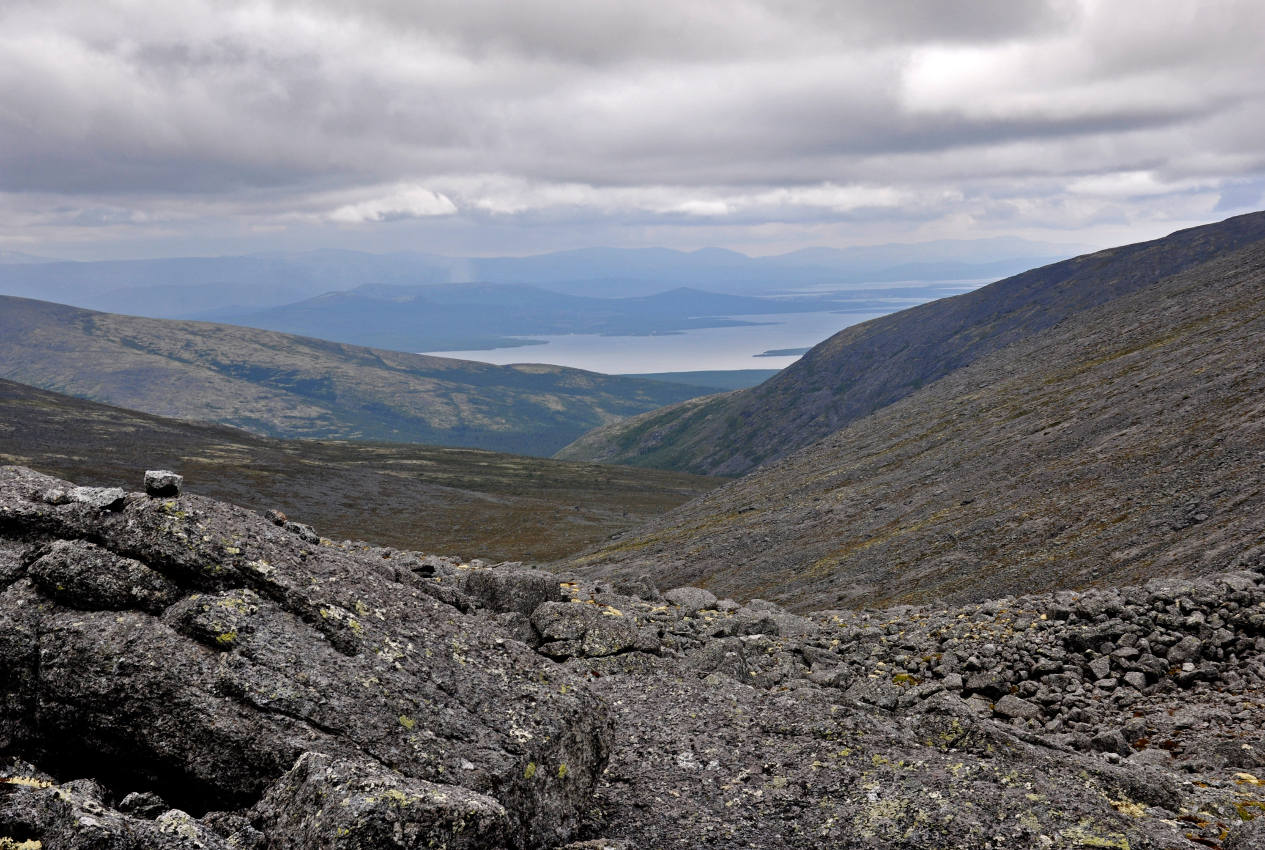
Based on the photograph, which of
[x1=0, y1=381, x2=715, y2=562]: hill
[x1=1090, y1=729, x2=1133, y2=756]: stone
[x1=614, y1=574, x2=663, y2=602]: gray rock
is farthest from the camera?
[x1=0, y1=381, x2=715, y2=562]: hill

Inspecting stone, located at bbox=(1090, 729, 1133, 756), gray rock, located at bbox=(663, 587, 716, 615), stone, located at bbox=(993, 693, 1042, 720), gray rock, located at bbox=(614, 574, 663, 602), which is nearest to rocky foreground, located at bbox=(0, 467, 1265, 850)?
stone, located at bbox=(1090, 729, 1133, 756)

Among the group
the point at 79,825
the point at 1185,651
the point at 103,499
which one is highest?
the point at 103,499

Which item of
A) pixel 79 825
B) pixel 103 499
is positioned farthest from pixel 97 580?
pixel 79 825

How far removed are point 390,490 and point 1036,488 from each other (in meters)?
140

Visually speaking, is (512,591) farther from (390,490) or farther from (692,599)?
(390,490)

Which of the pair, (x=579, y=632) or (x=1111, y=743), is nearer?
Result: (x=1111, y=743)

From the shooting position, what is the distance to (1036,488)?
2116 inches

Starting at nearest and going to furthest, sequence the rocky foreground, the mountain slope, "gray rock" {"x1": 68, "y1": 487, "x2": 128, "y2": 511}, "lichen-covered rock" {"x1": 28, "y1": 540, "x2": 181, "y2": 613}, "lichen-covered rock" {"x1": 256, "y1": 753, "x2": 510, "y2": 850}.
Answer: "lichen-covered rock" {"x1": 256, "y1": 753, "x2": 510, "y2": 850}
the rocky foreground
"lichen-covered rock" {"x1": 28, "y1": 540, "x2": 181, "y2": 613}
"gray rock" {"x1": 68, "y1": 487, "x2": 128, "y2": 511}
the mountain slope

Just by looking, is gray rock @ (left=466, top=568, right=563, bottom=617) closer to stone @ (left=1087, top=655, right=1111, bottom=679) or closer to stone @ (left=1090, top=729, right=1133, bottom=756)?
stone @ (left=1090, top=729, right=1133, bottom=756)

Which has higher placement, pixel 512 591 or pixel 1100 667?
pixel 512 591

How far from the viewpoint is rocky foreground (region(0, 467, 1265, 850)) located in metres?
7.68

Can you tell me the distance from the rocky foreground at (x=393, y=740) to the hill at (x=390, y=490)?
92166mm

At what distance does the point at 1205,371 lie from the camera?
61.8 m

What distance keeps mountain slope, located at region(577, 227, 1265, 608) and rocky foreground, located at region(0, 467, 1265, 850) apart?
25.2m
